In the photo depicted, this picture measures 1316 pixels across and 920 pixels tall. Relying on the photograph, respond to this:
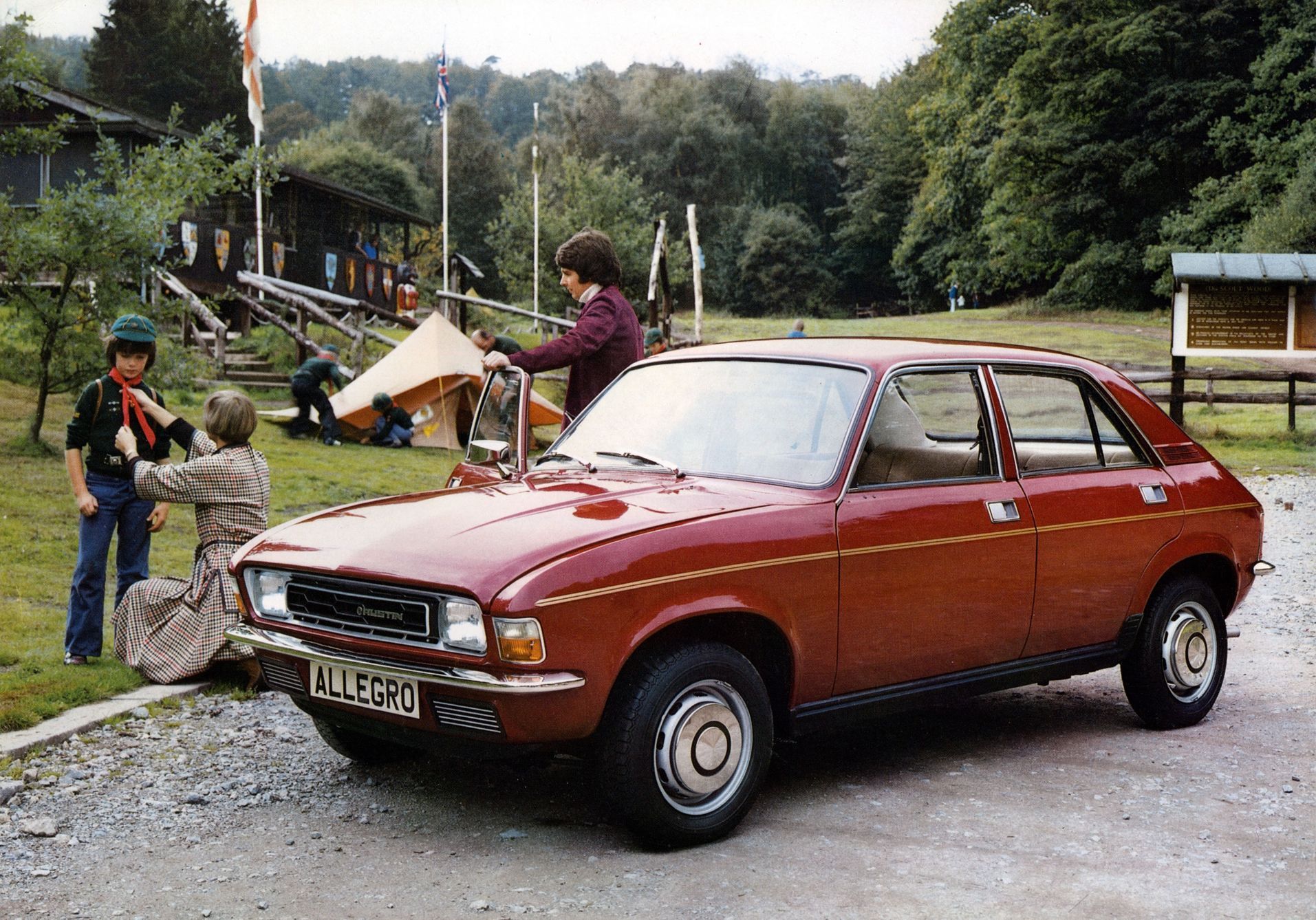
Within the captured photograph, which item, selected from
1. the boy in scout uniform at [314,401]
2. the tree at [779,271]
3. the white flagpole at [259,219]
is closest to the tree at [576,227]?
the tree at [779,271]

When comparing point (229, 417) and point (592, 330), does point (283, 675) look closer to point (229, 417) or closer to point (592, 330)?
point (229, 417)

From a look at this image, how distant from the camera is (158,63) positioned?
6291 cm

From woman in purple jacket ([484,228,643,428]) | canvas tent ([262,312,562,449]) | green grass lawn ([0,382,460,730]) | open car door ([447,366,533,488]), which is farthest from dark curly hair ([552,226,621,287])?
canvas tent ([262,312,562,449])

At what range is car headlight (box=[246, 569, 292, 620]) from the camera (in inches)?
186

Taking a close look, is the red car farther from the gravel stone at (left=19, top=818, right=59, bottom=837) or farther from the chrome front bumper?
the gravel stone at (left=19, top=818, right=59, bottom=837)

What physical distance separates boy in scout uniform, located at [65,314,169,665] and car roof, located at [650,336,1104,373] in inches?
108

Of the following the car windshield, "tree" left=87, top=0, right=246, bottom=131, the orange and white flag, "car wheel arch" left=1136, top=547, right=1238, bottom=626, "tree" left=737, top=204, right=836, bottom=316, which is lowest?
"car wheel arch" left=1136, top=547, right=1238, bottom=626

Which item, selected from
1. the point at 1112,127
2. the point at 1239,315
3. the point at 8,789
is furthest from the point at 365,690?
the point at 1112,127

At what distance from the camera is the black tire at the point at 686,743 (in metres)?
4.19

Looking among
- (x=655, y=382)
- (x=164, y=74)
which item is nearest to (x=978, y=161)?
(x=164, y=74)

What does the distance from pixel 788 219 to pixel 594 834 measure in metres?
73.8

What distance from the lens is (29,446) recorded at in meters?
14.7

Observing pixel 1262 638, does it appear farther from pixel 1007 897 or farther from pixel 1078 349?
pixel 1078 349

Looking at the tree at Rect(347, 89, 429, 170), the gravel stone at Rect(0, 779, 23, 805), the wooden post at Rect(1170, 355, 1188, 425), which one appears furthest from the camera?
the tree at Rect(347, 89, 429, 170)
